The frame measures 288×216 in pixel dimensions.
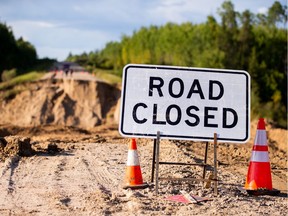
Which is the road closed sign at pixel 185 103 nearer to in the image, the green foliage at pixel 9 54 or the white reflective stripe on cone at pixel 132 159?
the white reflective stripe on cone at pixel 132 159

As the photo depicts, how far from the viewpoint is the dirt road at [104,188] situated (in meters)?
5.77

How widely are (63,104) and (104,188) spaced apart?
24548mm

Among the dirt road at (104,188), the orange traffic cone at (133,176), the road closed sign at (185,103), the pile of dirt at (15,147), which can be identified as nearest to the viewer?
the dirt road at (104,188)

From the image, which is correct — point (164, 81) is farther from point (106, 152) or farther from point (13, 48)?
point (13, 48)

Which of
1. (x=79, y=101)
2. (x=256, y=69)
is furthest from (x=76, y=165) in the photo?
(x=256, y=69)

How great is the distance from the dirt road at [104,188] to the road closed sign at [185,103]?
2.55 feet

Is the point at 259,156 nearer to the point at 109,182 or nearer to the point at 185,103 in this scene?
the point at 185,103

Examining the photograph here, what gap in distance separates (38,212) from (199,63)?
45150mm

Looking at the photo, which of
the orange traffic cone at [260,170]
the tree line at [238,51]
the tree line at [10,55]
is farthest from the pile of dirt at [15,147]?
the tree line at [10,55]

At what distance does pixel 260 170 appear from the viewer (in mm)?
7055

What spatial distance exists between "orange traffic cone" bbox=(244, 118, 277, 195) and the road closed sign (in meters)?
0.60

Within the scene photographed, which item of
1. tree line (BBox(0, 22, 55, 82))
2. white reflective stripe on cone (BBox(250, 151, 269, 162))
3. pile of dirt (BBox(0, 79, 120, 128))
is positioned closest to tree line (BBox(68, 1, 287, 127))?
tree line (BBox(0, 22, 55, 82))

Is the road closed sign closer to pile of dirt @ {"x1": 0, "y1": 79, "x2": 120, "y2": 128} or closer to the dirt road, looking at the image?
the dirt road

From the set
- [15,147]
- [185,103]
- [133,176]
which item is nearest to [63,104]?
[15,147]
